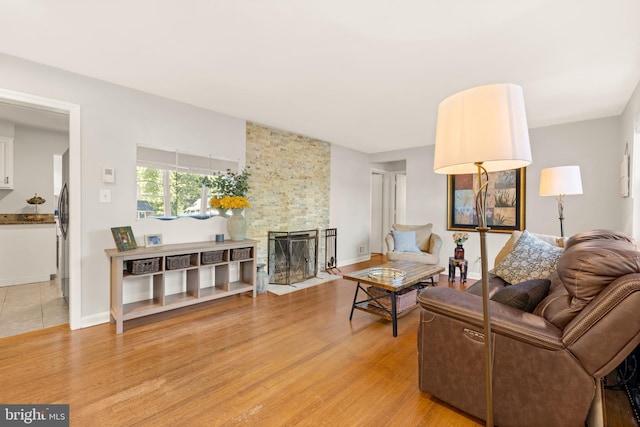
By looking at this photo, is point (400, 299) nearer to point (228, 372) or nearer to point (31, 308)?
point (228, 372)

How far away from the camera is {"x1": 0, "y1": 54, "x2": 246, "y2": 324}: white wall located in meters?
2.59

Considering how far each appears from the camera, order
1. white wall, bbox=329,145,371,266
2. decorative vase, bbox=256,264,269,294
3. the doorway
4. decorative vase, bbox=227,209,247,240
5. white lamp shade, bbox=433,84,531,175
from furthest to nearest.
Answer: the doorway → white wall, bbox=329,145,371,266 → decorative vase, bbox=256,264,269,294 → decorative vase, bbox=227,209,247,240 → white lamp shade, bbox=433,84,531,175

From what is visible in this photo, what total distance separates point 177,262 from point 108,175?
1.13 m

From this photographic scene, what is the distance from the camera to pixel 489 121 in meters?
1.08

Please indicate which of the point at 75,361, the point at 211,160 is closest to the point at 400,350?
the point at 75,361

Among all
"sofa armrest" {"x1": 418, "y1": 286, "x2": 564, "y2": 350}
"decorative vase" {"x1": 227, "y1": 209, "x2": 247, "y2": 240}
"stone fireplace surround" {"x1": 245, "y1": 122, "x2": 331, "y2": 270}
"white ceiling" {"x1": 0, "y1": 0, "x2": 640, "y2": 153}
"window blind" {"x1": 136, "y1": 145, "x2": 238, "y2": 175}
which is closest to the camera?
"sofa armrest" {"x1": 418, "y1": 286, "x2": 564, "y2": 350}

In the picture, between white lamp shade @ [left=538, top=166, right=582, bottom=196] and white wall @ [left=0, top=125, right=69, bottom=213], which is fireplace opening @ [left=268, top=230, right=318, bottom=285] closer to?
white lamp shade @ [left=538, top=166, right=582, bottom=196]

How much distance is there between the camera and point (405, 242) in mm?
4781

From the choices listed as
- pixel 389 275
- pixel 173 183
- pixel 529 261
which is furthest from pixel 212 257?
pixel 529 261

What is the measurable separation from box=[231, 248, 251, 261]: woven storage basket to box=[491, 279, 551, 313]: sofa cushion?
2.80 m

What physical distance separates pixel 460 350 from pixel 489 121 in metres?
1.23

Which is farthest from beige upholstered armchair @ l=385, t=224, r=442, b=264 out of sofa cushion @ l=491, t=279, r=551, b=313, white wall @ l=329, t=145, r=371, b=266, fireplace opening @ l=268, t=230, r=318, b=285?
sofa cushion @ l=491, t=279, r=551, b=313

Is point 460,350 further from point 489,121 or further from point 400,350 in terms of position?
point 489,121

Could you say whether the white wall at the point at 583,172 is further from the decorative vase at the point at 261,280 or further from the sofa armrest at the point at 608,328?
the decorative vase at the point at 261,280
